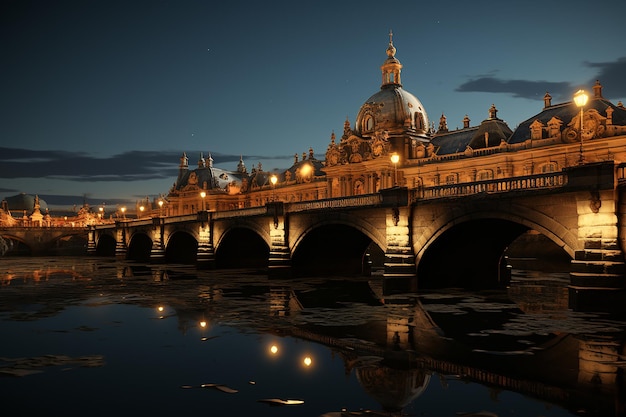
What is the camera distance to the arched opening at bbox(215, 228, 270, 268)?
56.5 m

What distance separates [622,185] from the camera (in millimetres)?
21094

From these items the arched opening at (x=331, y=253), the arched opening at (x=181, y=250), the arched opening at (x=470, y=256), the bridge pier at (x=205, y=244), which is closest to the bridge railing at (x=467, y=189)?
the arched opening at (x=470, y=256)

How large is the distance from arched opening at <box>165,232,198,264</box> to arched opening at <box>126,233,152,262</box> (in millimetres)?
13099

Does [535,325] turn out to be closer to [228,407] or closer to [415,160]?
[228,407]

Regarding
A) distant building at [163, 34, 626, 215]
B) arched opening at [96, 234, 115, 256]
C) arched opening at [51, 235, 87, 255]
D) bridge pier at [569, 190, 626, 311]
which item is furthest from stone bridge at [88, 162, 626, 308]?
arched opening at [51, 235, 87, 255]

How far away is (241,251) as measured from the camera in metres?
59.2

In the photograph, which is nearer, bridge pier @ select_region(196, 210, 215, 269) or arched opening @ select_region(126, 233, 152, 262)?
bridge pier @ select_region(196, 210, 215, 269)

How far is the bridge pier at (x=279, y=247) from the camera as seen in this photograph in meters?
42.0

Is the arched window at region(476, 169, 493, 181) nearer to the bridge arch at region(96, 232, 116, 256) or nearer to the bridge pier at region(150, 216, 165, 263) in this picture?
the bridge pier at region(150, 216, 165, 263)

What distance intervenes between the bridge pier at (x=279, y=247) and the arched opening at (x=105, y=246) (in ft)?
226

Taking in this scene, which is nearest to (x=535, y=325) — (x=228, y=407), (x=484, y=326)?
(x=484, y=326)

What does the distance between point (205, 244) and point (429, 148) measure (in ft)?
116

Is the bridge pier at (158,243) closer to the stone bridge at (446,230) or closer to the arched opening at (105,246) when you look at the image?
the stone bridge at (446,230)

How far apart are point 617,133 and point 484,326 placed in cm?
4278
